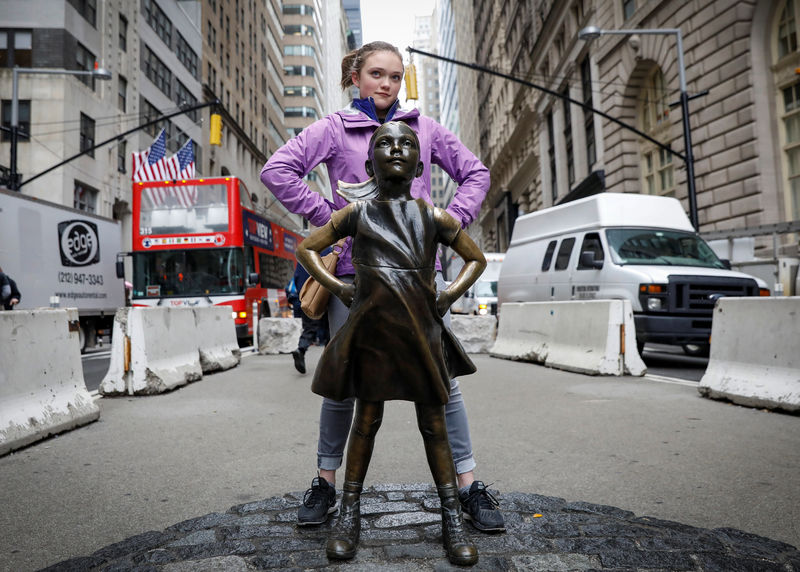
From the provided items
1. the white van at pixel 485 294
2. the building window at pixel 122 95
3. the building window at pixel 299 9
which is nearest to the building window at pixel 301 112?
the building window at pixel 299 9

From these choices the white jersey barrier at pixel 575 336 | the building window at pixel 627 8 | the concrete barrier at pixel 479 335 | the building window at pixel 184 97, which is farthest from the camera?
the building window at pixel 184 97

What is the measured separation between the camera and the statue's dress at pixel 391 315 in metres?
2.18

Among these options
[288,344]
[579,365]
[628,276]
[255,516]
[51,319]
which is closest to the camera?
[255,516]

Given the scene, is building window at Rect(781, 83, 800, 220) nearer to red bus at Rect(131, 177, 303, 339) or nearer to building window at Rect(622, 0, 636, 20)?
building window at Rect(622, 0, 636, 20)

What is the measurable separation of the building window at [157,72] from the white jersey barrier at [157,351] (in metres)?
29.3

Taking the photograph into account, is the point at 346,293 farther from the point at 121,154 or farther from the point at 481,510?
the point at 121,154

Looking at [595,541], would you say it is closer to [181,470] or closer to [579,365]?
[181,470]

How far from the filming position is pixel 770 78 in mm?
16203

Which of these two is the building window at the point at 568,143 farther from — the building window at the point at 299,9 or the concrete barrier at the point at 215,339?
the building window at the point at 299,9

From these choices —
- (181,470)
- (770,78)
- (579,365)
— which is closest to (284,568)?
(181,470)

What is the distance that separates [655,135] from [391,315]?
71.5ft

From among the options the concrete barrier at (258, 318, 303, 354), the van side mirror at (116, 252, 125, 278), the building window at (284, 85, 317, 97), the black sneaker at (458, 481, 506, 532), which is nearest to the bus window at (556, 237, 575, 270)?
the concrete barrier at (258, 318, 303, 354)

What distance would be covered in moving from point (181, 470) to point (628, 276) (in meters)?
7.52

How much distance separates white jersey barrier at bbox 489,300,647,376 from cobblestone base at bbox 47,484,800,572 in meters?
5.68
